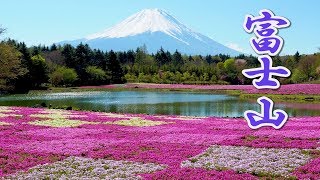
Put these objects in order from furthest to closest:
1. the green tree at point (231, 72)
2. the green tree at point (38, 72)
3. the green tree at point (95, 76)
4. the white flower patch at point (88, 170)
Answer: the green tree at point (231, 72), the green tree at point (95, 76), the green tree at point (38, 72), the white flower patch at point (88, 170)

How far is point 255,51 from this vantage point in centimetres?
1920

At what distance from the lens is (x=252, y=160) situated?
17.4 m

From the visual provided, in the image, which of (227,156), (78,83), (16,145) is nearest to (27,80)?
(78,83)

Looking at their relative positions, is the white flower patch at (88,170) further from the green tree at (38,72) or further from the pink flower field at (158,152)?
the green tree at (38,72)

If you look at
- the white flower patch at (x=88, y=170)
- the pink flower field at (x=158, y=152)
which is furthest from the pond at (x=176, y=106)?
the white flower patch at (x=88, y=170)

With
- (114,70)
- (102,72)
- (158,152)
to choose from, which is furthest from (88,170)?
(114,70)

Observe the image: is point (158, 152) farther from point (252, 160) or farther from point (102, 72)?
point (102, 72)

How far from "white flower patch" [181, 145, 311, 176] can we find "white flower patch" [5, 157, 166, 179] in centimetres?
195

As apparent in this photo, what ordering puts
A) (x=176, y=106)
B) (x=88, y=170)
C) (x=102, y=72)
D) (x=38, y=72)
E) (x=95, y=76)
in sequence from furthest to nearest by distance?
(x=102, y=72) → (x=95, y=76) → (x=38, y=72) → (x=176, y=106) → (x=88, y=170)

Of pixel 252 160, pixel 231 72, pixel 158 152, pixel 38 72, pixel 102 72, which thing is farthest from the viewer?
pixel 231 72

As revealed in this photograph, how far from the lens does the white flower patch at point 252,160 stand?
15.9 meters

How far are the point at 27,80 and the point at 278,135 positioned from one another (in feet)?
313

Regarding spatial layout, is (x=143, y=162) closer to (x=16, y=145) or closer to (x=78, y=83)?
(x=16, y=145)

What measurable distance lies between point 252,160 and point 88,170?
6.59 metres
